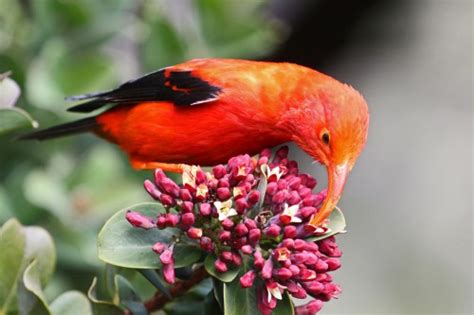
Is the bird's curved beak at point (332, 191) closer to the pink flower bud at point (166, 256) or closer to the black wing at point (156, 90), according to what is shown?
the pink flower bud at point (166, 256)

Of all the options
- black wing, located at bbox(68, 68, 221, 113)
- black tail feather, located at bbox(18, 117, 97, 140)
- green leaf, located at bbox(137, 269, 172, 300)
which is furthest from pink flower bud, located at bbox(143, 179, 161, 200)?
black tail feather, located at bbox(18, 117, 97, 140)

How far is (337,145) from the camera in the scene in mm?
2514

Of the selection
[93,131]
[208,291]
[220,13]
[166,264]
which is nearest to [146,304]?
[208,291]

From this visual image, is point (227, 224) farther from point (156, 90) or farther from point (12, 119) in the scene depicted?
point (156, 90)

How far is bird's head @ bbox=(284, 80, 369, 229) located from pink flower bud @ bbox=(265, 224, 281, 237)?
0.33m

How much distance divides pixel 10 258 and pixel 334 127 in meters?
0.99

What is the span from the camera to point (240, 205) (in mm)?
2109

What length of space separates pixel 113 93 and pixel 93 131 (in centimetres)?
33

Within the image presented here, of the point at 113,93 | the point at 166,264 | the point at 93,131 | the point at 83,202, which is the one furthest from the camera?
the point at 83,202

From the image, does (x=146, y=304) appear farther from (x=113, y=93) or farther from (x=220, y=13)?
(x=220, y=13)

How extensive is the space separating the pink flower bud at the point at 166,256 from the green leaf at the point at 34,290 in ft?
1.12

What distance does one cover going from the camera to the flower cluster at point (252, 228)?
2.09m

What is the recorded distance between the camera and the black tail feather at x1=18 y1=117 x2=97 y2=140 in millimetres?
3229

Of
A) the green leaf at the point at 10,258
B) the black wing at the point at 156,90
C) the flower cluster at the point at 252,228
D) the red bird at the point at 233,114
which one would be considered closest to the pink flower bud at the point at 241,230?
the flower cluster at the point at 252,228
